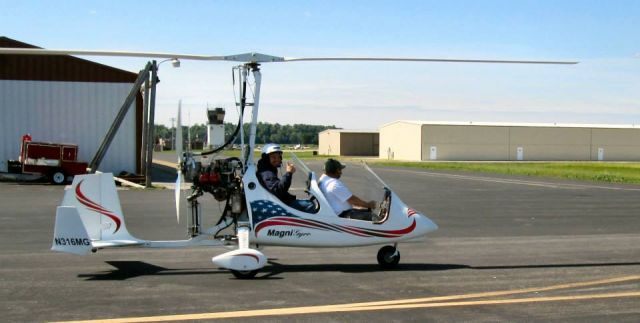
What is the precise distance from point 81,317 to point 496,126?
69939mm

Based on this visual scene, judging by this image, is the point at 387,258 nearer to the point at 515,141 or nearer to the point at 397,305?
the point at 397,305

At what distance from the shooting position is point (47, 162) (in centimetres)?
A: 2767

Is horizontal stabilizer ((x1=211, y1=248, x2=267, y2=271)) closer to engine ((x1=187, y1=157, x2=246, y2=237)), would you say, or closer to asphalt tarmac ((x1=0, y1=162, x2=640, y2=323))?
asphalt tarmac ((x1=0, y1=162, x2=640, y2=323))

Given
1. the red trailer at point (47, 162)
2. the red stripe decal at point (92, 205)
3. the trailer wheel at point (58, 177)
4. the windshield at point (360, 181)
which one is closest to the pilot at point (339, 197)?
the windshield at point (360, 181)

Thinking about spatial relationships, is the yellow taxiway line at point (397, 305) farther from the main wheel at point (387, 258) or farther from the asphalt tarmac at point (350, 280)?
the main wheel at point (387, 258)

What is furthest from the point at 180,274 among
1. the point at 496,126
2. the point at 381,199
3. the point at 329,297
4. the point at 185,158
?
the point at 496,126

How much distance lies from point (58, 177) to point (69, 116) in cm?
545

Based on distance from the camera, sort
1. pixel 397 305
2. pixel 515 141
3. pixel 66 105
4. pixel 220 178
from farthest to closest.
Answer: pixel 515 141, pixel 66 105, pixel 220 178, pixel 397 305

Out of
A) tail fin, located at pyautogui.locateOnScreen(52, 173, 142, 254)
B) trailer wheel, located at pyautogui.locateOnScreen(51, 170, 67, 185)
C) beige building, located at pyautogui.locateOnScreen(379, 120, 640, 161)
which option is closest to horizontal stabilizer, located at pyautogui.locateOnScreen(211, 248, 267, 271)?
tail fin, located at pyautogui.locateOnScreen(52, 173, 142, 254)

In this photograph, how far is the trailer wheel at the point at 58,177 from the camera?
90.8ft

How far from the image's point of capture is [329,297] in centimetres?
762

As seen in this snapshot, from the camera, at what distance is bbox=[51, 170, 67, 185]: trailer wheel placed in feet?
90.8

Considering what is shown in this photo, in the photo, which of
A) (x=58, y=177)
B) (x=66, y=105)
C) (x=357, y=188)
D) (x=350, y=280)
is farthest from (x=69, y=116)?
(x=350, y=280)

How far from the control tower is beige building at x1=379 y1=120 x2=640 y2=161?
62.5m
